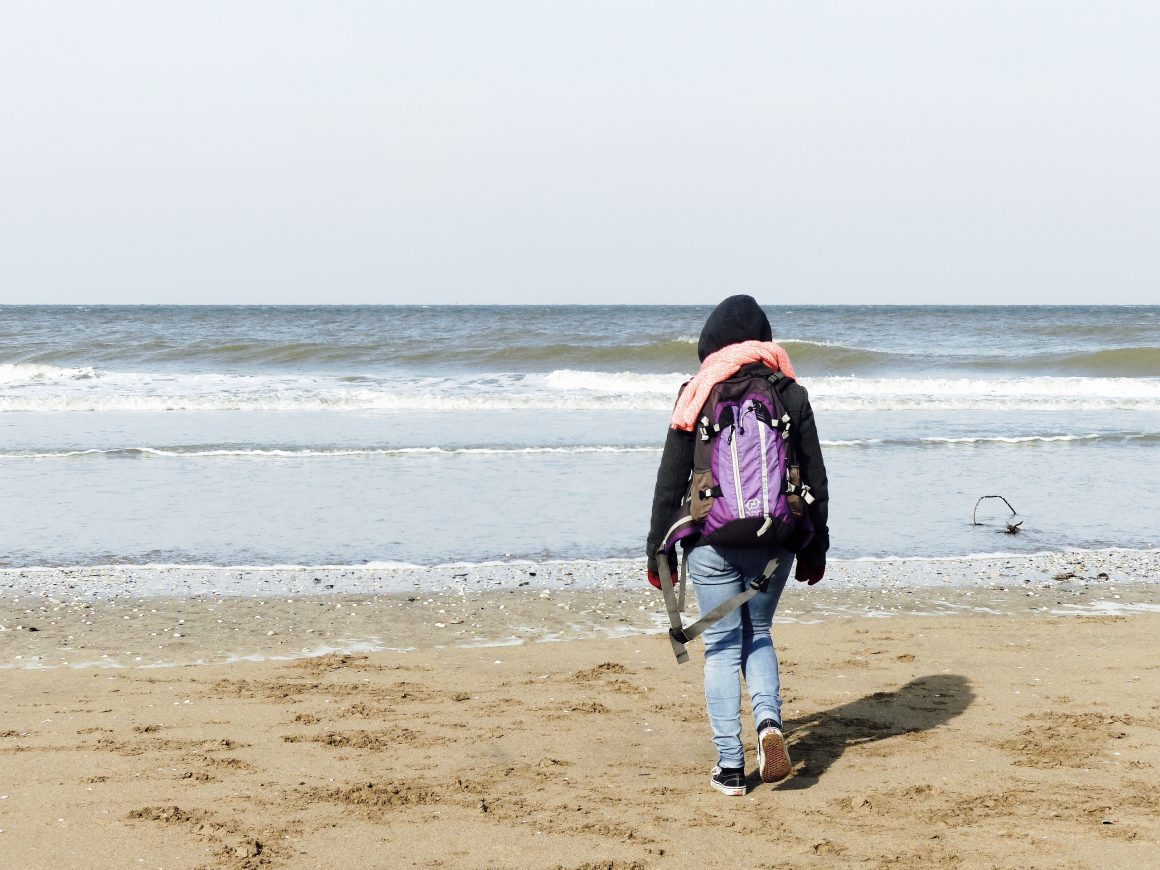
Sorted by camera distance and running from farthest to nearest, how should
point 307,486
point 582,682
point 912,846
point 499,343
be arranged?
1. point 499,343
2. point 307,486
3. point 582,682
4. point 912,846

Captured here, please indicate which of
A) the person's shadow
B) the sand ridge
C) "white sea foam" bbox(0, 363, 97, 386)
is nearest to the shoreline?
the sand ridge

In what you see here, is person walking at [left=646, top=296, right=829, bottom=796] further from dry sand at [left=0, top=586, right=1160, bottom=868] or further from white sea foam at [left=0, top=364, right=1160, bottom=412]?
white sea foam at [left=0, top=364, right=1160, bottom=412]

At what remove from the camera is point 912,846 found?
3.50 meters

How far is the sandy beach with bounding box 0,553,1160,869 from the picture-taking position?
11.6 ft

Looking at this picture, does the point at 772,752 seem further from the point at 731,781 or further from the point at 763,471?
the point at 763,471

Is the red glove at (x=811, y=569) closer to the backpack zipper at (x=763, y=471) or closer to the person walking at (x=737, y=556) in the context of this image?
the person walking at (x=737, y=556)

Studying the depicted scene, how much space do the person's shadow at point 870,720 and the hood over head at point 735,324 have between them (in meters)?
1.64

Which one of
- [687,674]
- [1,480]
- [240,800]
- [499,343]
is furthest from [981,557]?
[499,343]

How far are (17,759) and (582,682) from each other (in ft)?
8.00

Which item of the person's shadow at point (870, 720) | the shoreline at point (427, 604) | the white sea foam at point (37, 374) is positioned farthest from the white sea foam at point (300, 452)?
the white sea foam at point (37, 374)

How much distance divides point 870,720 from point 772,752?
3.50 ft

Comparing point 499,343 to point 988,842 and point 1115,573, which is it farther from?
point 988,842

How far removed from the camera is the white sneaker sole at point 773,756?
13.0 feet

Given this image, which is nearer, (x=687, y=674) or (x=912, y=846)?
(x=912, y=846)
